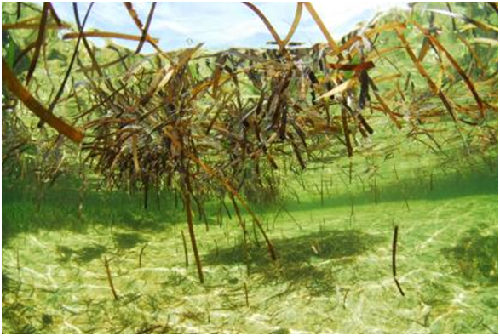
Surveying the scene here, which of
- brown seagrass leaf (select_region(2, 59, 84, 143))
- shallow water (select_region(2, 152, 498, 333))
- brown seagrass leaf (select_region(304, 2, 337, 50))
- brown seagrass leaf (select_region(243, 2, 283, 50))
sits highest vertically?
brown seagrass leaf (select_region(243, 2, 283, 50))

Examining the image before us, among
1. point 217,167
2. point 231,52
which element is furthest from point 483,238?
point 231,52

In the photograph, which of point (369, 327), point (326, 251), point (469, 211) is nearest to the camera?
point (369, 327)

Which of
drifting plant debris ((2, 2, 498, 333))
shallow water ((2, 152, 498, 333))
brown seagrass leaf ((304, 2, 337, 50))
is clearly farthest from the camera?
shallow water ((2, 152, 498, 333))

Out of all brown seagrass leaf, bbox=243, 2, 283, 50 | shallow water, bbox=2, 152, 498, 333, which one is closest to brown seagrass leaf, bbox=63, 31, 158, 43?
brown seagrass leaf, bbox=243, 2, 283, 50

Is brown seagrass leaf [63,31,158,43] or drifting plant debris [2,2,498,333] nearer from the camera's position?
brown seagrass leaf [63,31,158,43]

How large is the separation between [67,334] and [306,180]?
4219 mm

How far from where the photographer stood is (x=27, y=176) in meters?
4.86

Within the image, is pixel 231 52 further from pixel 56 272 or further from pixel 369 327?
pixel 56 272

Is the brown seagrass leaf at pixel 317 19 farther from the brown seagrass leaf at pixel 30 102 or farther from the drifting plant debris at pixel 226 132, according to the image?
the brown seagrass leaf at pixel 30 102

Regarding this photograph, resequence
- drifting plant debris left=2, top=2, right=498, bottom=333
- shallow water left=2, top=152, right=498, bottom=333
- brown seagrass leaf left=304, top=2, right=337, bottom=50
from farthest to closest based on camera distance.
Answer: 1. shallow water left=2, top=152, right=498, bottom=333
2. drifting plant debris left=2, top=2, right=498, bottom=333
3. brown seagrass leaf left=304, top=2, right=337, bottom=50

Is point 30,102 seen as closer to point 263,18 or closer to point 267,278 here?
point 263,18

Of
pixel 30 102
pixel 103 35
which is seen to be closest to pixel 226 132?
pixel 103 35

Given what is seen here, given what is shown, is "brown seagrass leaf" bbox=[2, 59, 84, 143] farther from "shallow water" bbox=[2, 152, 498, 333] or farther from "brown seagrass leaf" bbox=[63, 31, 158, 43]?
"shallow water" bbox=[2, 152, 498, 333]

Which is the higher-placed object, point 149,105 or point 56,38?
point 56,38
